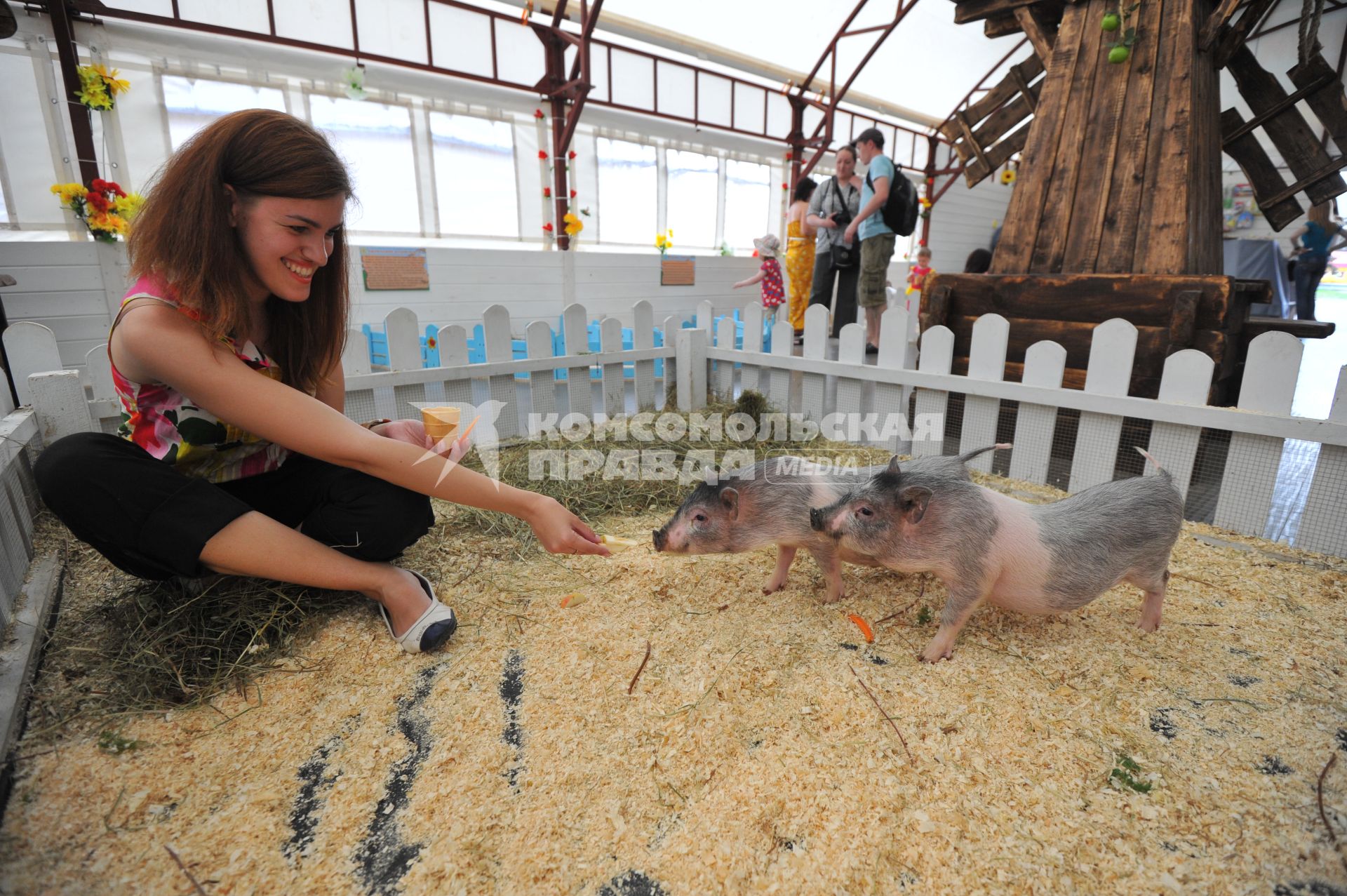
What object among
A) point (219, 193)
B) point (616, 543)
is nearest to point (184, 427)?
point (219, 193)

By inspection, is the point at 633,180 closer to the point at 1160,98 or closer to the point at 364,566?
the point at 1160,98

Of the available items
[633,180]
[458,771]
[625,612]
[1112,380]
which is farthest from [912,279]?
[458,771]

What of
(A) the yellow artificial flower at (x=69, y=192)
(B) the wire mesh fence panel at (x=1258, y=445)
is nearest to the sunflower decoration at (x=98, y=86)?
(A) the yellow artificial flower at (x=69, y=192)

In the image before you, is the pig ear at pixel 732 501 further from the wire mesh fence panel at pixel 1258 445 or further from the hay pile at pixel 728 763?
the wire mesh fence panel at pixel 1258 445

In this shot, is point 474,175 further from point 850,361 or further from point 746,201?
point 850,361

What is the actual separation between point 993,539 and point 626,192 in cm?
901

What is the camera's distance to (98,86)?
18.1 ft

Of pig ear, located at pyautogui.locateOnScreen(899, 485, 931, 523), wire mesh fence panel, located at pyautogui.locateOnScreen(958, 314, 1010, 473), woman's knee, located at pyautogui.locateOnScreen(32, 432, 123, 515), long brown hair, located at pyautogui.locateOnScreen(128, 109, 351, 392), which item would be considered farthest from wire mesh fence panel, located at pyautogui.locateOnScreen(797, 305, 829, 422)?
woman's knee, located at pyautogui.locateOnScreen(32, 432, 123, 515)

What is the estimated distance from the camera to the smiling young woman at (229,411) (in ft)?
4.52

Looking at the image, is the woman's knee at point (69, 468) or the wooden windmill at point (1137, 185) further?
the wooden windmill at point (1137, 185)

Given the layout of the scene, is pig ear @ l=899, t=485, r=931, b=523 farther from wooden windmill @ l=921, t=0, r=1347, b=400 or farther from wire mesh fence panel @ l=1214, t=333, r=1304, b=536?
wooden windmill @ l=921, t=0, r=1347, b=400

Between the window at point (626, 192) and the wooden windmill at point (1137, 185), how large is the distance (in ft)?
20.5

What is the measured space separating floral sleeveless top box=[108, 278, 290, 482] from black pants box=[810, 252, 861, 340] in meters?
4.39

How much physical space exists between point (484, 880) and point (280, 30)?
794 cm
